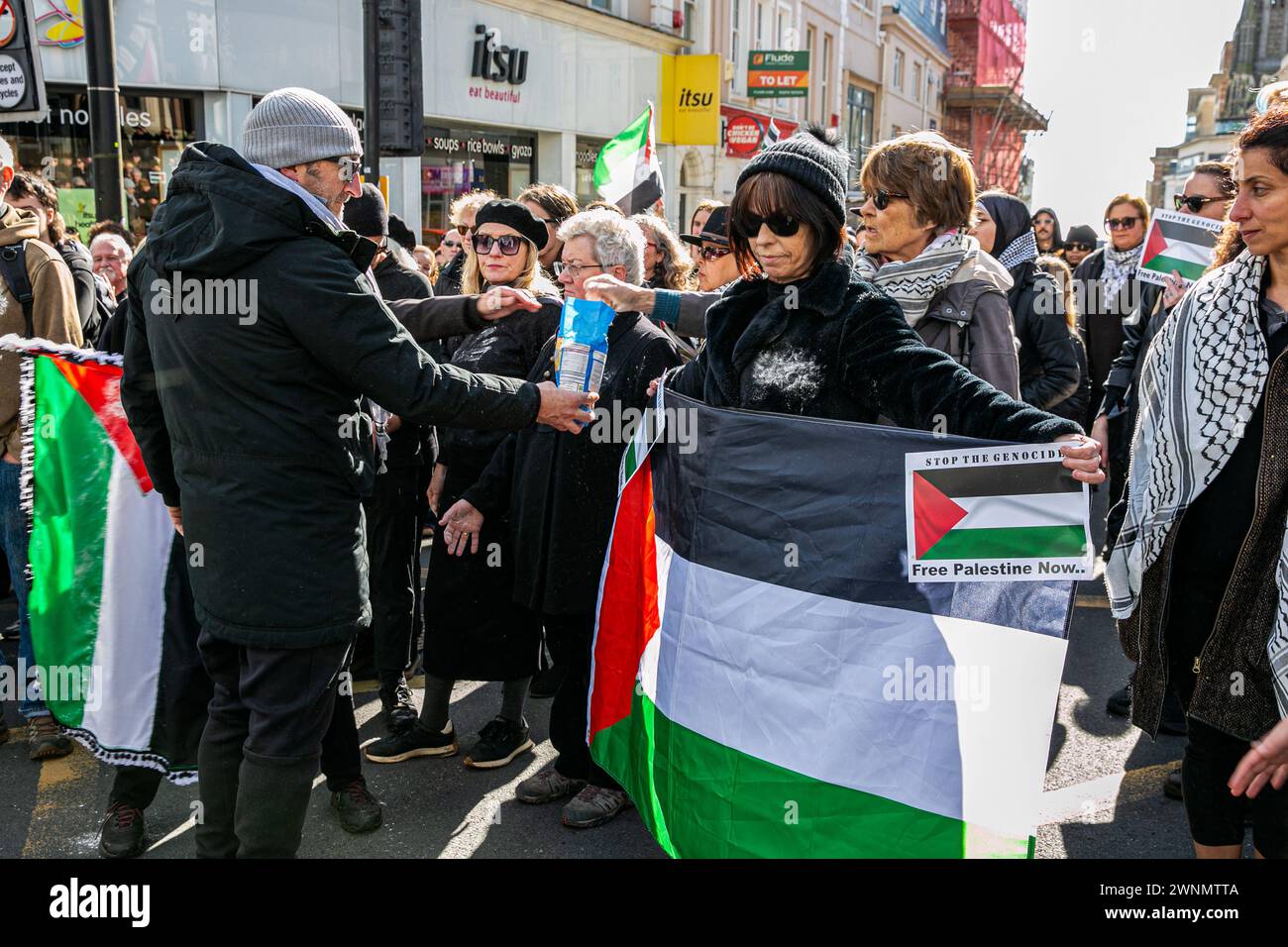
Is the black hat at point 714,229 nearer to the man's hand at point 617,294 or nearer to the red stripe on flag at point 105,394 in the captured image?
the man's hand at point 617,294

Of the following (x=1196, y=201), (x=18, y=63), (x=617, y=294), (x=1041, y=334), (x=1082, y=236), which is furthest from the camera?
(x=1082, y=236)

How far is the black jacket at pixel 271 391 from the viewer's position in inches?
104

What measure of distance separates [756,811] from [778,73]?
25929 mm

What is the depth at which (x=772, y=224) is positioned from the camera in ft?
9.21

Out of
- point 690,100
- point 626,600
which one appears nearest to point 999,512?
point 626,600

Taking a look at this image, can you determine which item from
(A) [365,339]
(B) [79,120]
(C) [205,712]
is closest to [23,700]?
(C) [205,712]

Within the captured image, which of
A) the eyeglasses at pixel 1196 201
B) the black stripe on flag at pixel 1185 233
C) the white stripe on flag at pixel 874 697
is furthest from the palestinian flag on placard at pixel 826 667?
the eyeglasses at pixel 1196 201

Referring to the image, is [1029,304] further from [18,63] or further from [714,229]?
[18,63]

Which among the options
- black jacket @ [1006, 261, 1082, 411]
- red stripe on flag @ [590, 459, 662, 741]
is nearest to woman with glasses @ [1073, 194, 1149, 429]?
black jacket @ [1006, 261, 1082, 411]

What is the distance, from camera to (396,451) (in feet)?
15.0

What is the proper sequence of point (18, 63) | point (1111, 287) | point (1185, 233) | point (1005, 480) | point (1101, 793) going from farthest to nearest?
point (1111, 287) < point (18, 63) < point (1185, 233) < point (1101, 793) < point (1005, 480)

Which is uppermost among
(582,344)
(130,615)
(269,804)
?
(582,344)

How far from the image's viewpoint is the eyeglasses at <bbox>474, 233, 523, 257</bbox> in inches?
173

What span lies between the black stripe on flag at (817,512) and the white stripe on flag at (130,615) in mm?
1714
